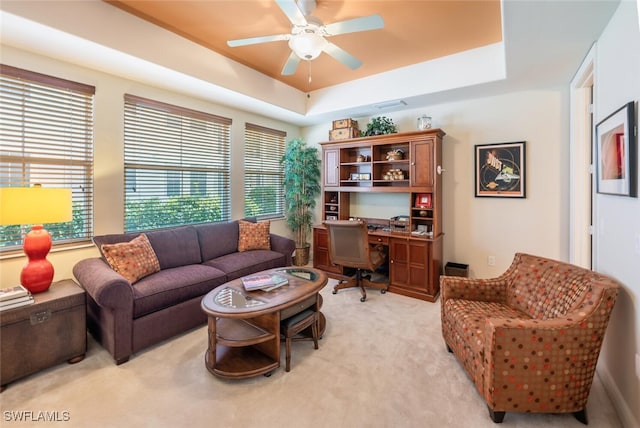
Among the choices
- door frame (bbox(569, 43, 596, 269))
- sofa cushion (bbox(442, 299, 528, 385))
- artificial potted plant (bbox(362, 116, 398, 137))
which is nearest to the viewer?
sofa cushion (bbox(442, 299, 528, 385))

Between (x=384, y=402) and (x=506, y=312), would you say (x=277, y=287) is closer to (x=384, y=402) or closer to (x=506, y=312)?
(x=384, y=402)

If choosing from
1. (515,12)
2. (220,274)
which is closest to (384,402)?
(220,274)

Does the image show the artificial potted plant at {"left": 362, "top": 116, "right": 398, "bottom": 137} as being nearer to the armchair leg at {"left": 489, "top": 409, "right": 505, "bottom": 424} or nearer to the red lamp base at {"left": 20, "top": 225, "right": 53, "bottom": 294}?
the armchair leg at {"left": 489, "top": 409, "right": 505, "bottom": 424}

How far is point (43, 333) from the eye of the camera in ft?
6.74

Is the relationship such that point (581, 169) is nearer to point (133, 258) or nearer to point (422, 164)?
point (422, 164)

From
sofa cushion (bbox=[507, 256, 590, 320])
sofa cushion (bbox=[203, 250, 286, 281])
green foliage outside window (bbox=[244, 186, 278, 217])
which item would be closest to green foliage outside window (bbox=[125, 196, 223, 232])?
green foliage outside window (bbox=[244, 186, 278, 217])

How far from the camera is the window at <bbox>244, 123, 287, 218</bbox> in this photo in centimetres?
449

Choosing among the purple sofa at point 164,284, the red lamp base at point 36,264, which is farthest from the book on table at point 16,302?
the purple sofa at point 164,284

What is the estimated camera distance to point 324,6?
2.43m

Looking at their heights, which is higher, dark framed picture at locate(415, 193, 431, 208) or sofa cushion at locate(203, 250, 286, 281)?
dark framed picture at locate(415, 193, 431, 208)

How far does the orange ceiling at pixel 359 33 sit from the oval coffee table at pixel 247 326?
247 centimetres

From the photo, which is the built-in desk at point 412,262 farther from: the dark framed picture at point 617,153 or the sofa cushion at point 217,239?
the sofa cushion at point 217,239

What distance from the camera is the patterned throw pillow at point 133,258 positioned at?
2.54 metres

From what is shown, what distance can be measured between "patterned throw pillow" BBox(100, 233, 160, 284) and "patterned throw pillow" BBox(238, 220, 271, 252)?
1.14m
